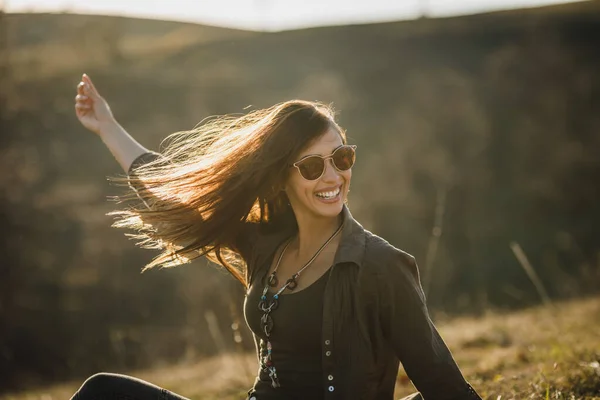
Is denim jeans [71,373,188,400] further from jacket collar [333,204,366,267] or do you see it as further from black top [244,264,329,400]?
jacket collar [333,204,366,267]

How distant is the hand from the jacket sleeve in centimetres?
233

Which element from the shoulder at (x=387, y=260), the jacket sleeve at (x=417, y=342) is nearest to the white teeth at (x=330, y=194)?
the shoulder at (x=387, y=260)

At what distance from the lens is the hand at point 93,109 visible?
4387mm

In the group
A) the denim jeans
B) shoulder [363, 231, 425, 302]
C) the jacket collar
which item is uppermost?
the jacket collar

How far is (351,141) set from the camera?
89.3 feet

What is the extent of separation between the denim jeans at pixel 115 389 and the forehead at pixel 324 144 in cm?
131

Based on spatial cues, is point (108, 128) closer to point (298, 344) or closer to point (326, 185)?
point (326, 185)

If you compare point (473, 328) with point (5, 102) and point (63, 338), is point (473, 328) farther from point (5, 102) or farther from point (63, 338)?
point (5, 102)

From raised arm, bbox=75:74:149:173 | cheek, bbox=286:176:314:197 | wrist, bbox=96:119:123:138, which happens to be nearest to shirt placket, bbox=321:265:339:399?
cheek, bbox=286:176:314:197

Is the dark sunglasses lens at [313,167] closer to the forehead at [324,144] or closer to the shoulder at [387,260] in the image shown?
the forehead at [324,144]

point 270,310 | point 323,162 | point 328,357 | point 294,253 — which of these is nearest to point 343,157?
point 323,162

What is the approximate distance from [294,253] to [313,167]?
1.57 feet

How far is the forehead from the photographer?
3311 millimetres

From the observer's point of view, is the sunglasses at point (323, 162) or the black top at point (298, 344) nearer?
the black top at point (298, 344)
